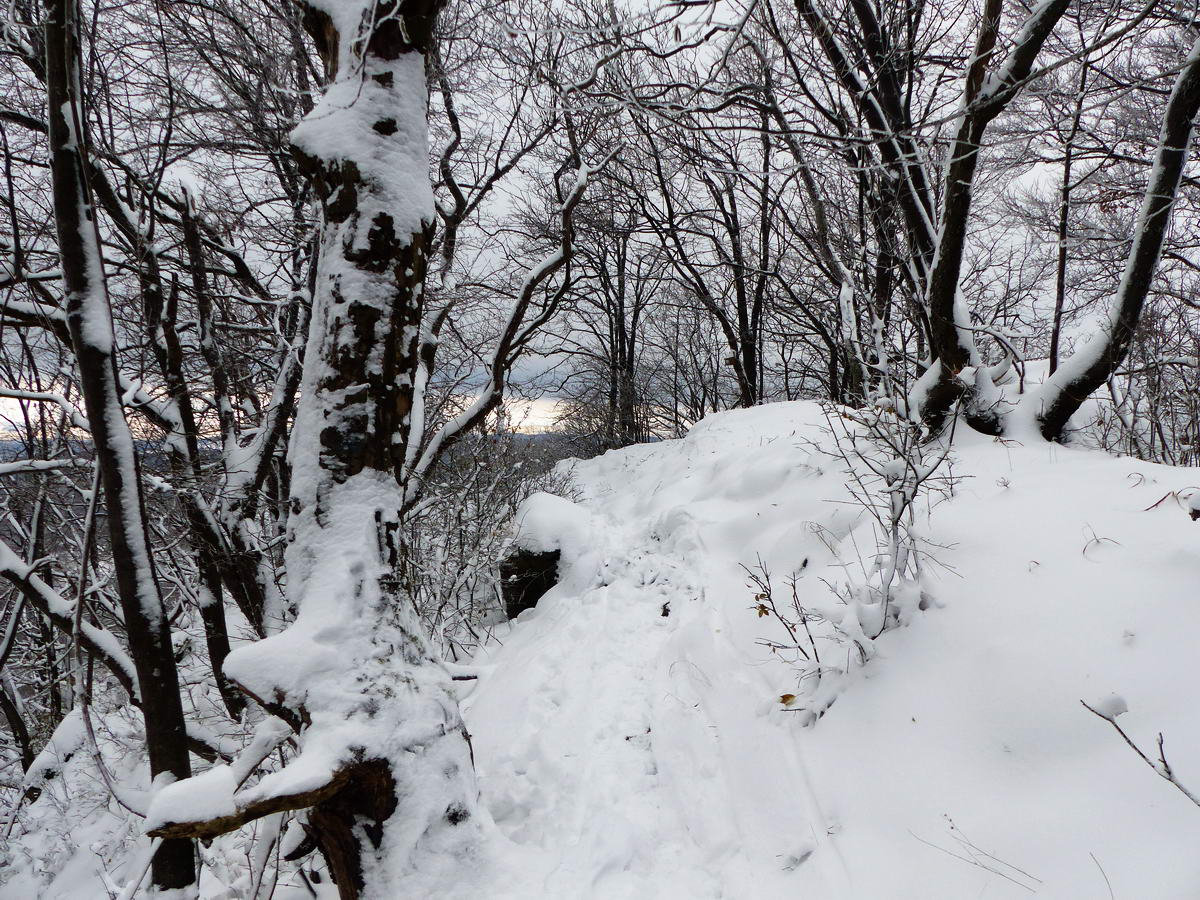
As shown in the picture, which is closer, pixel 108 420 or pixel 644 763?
pixel 108 420

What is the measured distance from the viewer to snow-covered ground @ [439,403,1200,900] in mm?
1720

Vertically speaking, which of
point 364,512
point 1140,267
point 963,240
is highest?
point 963,240

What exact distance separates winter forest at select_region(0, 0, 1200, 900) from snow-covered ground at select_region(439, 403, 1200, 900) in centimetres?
2

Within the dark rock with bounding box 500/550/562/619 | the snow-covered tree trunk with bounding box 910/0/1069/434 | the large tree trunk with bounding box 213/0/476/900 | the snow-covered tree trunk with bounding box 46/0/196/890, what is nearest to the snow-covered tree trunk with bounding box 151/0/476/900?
the large tree trunk with bounding box 213/0/476/900

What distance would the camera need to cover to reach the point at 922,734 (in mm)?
2236

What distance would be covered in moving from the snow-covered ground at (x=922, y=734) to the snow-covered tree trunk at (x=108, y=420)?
118cm

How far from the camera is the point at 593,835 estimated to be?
252 centimetres

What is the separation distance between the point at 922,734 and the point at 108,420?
11.4 feet

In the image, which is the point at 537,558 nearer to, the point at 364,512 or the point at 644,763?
the point at 644,763

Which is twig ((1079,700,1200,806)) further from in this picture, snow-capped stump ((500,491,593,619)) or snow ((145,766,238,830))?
snow-capped stump ((500,491,593,619))

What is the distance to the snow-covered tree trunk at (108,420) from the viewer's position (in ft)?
5.56

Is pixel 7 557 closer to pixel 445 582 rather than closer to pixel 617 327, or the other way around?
pixel 445 582

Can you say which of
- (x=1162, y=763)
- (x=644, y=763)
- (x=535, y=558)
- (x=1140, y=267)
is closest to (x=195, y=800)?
(x=644, y=763)

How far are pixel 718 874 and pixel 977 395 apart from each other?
4.08 m
